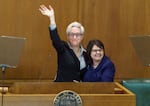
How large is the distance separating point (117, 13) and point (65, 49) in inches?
49.1

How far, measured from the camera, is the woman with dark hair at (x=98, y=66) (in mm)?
2895

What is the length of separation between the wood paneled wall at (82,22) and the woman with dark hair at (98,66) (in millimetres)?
1035

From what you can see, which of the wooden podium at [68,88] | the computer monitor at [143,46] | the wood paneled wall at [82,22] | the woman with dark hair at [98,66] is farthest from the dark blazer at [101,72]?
the wood paneled wall at [82,22]

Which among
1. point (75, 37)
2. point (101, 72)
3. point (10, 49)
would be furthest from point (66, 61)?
point (10, 49)

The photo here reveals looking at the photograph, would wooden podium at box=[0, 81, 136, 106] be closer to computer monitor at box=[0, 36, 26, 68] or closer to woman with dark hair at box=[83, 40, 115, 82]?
woman with dark hair at box=[83, 40, 115, 82]

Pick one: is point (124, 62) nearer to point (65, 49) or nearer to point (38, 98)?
point (65, 49)

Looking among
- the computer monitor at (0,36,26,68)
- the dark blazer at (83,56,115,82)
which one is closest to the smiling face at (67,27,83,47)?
the dark blazer at (83,56,115,82)

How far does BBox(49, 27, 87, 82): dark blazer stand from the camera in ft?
10.0

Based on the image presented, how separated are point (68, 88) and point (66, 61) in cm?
77

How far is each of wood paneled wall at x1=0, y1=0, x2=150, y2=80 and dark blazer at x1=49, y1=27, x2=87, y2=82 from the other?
93cm

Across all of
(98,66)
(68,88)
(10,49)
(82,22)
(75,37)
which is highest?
(82,22)

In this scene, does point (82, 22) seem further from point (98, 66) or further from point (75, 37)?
point (98, 66)

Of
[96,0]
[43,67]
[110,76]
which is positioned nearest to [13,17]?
[43,67]

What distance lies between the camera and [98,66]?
2951 millimetres
